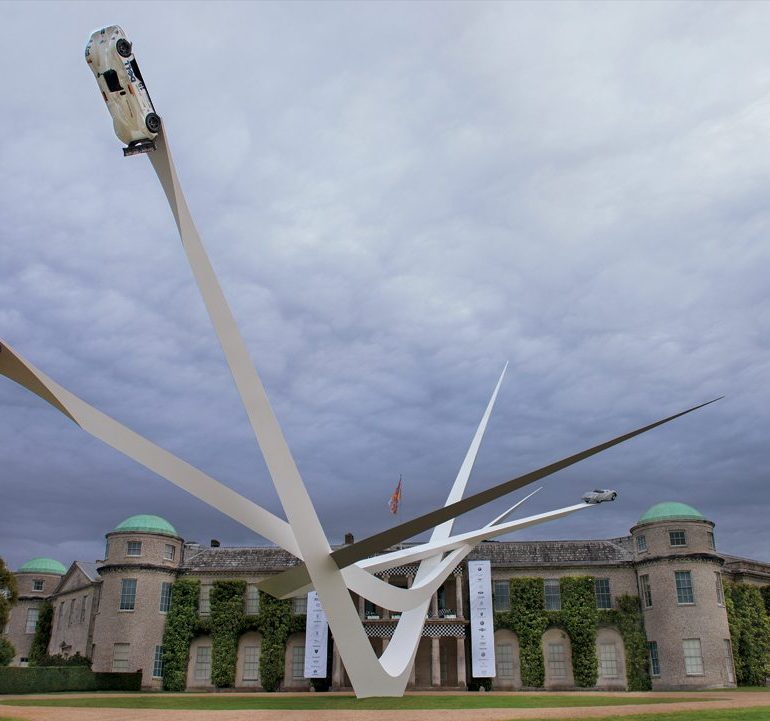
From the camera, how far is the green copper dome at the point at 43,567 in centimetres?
5372

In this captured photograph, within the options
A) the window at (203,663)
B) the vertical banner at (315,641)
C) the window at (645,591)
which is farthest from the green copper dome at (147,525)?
the window at (645,591)

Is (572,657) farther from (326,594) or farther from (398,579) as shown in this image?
(326,594)

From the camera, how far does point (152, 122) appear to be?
963cm

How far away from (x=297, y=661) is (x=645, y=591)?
19518mm

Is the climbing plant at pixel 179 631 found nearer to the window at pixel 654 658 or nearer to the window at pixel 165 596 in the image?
the window at pixel 165 596

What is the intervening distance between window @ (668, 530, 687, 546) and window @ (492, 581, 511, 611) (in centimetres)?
912

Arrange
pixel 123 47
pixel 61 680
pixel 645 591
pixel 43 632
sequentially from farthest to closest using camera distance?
pixel 43 632 → pixel 645 591 → pixel 61 680 → pixel 123 47

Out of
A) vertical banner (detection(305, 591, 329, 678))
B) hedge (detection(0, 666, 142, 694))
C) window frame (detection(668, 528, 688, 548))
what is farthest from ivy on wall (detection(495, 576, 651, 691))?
hedge (detection(0, 666, 142, 694))

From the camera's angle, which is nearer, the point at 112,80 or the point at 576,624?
the point at 112,80

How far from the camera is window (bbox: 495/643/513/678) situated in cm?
3947

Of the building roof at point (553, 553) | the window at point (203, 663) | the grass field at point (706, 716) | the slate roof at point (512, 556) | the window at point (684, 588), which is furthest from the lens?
the slate roof at point (512, 556)

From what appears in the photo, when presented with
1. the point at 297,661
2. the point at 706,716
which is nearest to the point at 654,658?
the point at 297,661

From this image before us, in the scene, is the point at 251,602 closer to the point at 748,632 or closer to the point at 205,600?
the point at 205,600

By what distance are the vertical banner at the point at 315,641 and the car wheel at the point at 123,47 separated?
33375mm
